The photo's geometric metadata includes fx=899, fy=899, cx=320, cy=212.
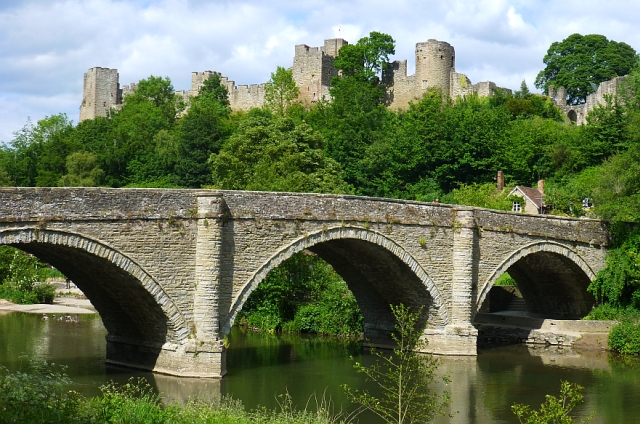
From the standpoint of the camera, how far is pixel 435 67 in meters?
60.3

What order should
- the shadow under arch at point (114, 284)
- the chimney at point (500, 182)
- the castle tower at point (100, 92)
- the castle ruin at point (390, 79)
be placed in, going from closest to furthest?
1. the shadow under arch at point (114, 284)
2. the chimney at point (500, 182)
3. the castle ruin at point (390, 79)
4. the castle tower at point (100, 92)

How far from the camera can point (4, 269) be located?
35.9 metres

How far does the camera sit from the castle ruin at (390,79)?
6025 centimetres

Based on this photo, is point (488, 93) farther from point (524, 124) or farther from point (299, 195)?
point (299, 195)

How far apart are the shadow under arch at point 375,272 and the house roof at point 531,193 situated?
1570 cm

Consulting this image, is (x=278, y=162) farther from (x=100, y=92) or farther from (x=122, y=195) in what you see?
(x=100, y=92)

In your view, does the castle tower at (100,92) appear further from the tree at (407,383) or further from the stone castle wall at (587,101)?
the tree at (407,383)

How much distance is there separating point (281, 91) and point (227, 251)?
143 ft

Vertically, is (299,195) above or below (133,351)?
above

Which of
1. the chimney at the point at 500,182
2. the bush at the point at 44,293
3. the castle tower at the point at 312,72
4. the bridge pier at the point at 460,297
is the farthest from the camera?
the castle tower at the point at 312,72

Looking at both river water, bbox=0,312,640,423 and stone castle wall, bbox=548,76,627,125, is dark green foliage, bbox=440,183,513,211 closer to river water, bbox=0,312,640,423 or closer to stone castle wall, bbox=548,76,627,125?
river water, bbox=0,312,640,423

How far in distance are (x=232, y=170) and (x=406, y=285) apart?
14935mm

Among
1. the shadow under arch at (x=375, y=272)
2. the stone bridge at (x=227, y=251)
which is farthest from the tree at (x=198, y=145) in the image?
the stone bridge at (x=227, y=251)

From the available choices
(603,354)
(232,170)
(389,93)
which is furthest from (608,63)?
(603,354)
